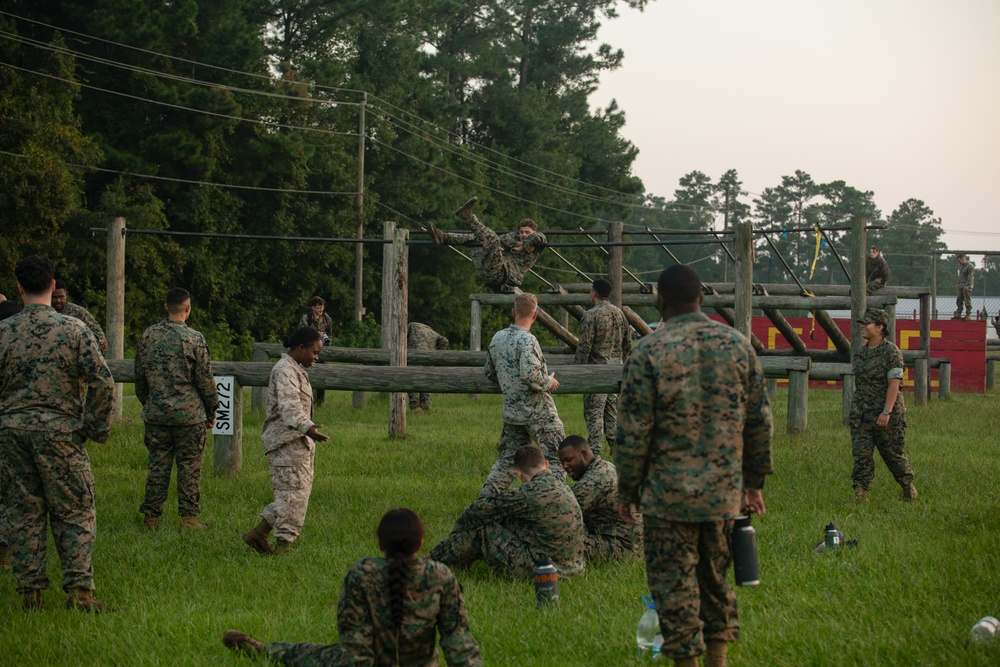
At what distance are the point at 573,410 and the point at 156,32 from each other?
2243 cm

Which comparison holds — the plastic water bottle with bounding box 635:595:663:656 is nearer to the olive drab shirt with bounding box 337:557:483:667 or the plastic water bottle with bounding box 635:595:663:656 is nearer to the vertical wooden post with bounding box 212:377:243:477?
the olive drab shirt with bounding box 337:557:483:667

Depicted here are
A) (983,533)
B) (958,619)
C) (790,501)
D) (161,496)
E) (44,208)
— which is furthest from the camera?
(44,208)

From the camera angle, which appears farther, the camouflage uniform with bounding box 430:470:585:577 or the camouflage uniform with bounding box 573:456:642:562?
the camouflage uniform with bounding box 573:456:642:562

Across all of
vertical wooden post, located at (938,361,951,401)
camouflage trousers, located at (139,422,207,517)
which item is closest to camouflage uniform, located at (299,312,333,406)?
camouflage trousers, located at (139,422,207,517)

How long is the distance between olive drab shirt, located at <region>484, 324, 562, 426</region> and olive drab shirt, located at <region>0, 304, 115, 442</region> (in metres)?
3.43

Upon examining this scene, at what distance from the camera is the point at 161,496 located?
9.06m

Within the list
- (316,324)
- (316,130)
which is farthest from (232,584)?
(316,130)

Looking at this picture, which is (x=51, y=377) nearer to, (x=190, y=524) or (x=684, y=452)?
(x=190, y=524)

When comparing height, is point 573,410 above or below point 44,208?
below

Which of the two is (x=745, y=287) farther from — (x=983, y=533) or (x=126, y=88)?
(x=126, y=88)

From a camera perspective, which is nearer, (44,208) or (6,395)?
(6,395)

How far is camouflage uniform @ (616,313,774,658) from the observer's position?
4988mm

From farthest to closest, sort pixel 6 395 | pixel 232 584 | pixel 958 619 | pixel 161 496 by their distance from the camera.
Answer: pixel 161 496 → pixel 232 584 → pixel 6 395 → pixel 958 619

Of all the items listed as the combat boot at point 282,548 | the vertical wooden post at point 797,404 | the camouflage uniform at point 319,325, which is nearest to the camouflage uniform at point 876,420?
the vertical wooden post at point 797,404
